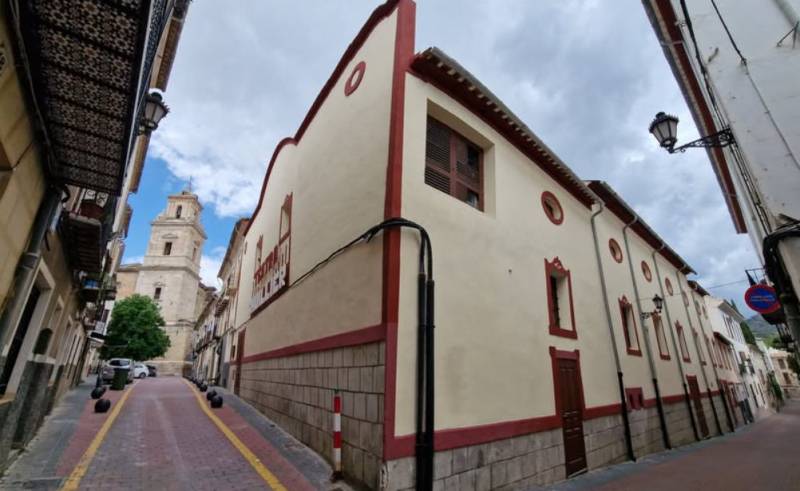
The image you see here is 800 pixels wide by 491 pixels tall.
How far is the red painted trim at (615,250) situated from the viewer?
1273 centimetres

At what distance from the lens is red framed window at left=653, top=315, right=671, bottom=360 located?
13.9 meters

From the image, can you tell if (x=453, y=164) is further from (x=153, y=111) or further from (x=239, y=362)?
(x=239, y=362)

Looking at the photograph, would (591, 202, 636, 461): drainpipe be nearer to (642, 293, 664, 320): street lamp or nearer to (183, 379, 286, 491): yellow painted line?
(642, 293, 664, 320): street lamp

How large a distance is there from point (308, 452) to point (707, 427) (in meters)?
17.9

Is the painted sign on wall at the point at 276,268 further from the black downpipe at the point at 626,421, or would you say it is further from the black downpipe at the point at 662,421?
the black downpipe at the point at 662,421

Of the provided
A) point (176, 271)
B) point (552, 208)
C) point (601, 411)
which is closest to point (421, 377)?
point (601, 411)

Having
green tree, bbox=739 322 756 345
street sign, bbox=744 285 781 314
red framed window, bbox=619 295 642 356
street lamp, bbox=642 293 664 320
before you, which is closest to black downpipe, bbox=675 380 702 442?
street lamp, bbox=642 293 664 320

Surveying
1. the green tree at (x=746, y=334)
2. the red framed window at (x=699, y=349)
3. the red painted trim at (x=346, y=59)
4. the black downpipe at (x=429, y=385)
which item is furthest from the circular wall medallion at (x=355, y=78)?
the green tree at (x=746, y=334)

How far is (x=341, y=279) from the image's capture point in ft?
22.5

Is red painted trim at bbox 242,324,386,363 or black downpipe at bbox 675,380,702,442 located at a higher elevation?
red painted trim at bbox 242,324,386,363

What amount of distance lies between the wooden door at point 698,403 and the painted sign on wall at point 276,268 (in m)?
16.2

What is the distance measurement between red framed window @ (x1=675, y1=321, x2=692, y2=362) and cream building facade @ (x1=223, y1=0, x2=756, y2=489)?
4850 mm

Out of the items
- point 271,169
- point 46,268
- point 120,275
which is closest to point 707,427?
point 271,169

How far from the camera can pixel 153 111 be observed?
6293 millimetres
